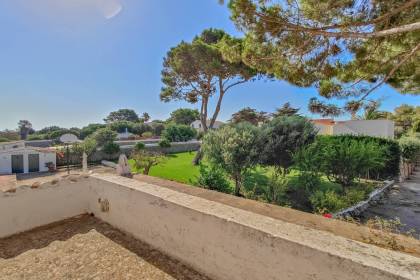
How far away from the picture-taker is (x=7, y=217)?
3887 mm

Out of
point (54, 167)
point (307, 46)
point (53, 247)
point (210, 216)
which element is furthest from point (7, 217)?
point (54, 167)

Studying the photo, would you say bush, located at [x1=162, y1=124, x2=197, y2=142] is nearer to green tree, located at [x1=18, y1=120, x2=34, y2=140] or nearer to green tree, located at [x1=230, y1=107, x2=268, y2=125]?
green tree, located at [x1=230, y1=107, x2=268, y2=125]

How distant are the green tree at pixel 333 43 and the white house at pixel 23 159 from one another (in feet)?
70.8

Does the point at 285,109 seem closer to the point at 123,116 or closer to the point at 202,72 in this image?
the point at 202,72

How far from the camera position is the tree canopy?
1554 centimetres

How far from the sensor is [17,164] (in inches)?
816

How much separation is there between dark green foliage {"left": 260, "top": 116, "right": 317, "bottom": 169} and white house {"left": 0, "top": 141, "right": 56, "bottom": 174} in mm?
20907

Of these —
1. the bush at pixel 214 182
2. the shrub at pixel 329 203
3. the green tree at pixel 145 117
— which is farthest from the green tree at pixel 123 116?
the shrub at pixel 329 203

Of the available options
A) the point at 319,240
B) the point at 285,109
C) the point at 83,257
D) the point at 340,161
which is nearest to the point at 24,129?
the point at 285,109

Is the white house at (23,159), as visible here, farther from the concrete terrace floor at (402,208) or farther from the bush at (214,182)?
the concrete terrace floor at (402,208)

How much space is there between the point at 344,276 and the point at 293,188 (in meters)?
8.52

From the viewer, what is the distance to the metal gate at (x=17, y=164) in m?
20.5

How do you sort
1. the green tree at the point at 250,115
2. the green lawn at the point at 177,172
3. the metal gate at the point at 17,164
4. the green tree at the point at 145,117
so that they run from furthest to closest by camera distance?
1. the green tree at the point at 145,117
2. the green tree at the point at 250,115
3. the metal gate at the point at 17,164
4. the green lawn at the point at 177,172

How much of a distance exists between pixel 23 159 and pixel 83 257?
23476 mm
